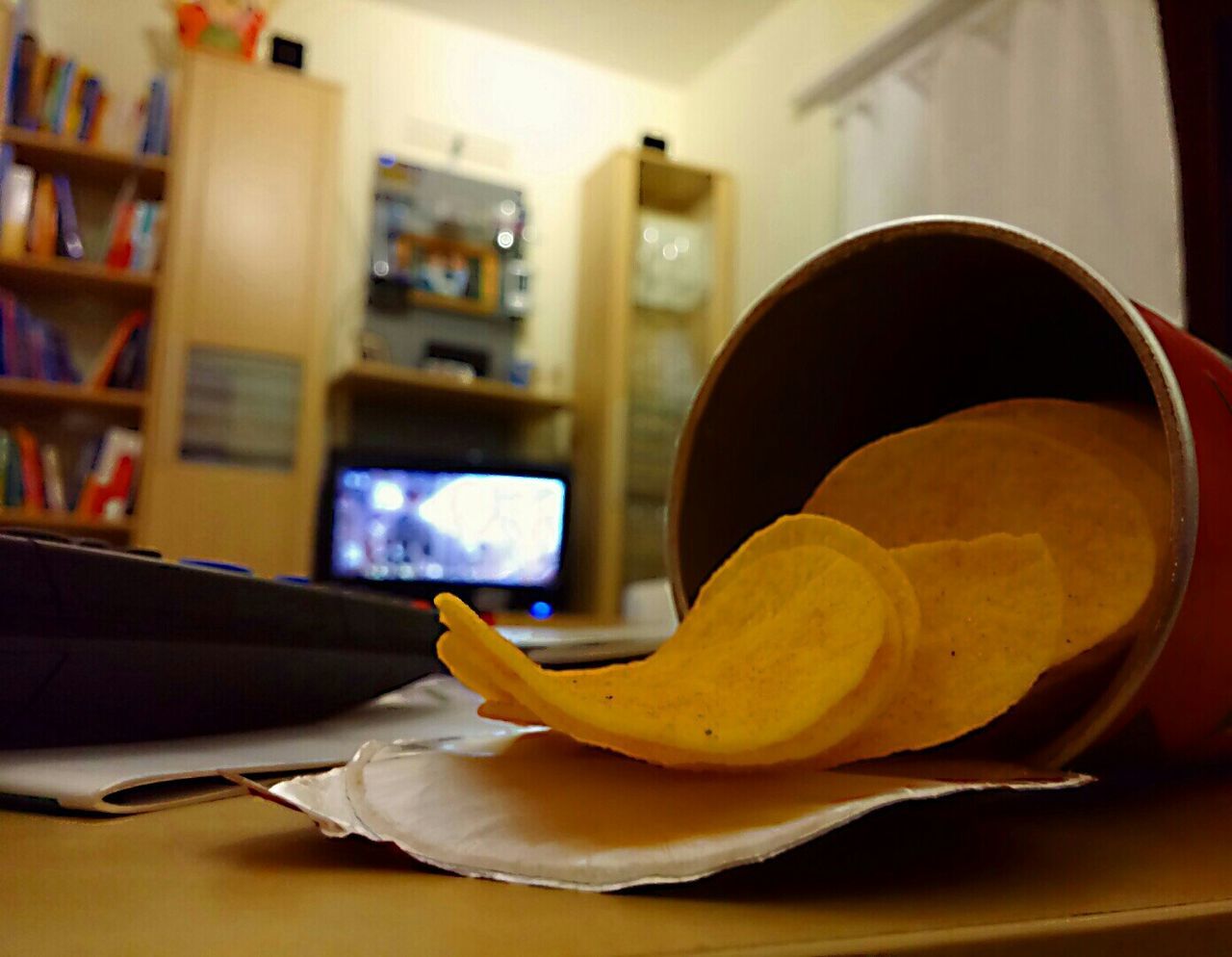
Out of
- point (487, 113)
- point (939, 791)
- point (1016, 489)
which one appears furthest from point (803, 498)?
point (487, 113)

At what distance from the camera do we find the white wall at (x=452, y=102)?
2676 mm

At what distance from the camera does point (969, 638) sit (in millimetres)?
294

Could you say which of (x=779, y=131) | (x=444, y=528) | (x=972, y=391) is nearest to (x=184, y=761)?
(x=972, y=391)

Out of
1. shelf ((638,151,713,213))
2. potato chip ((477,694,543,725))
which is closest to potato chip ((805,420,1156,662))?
potato chip ((477,694,543,725))

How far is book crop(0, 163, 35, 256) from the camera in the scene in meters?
2.30

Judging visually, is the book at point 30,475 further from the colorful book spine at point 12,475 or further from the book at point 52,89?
the book at point 52,89

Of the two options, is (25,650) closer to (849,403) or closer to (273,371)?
(849,403)

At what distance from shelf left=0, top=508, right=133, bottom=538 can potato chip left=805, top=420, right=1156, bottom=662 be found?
220 cm

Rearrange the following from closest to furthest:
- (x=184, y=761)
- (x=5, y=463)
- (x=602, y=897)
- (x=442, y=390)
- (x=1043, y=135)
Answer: (x=602, y=897), (x=184, y=761), (x=1043, y=135), (x=5, y=463), (x=442, y=390)

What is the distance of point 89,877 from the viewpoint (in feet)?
0.65

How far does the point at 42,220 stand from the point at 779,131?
6.52ft

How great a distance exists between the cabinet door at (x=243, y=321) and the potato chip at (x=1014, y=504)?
2.17 m

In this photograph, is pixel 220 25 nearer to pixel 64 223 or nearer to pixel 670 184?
pixel 64 223

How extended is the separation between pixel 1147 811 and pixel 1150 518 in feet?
0.33
